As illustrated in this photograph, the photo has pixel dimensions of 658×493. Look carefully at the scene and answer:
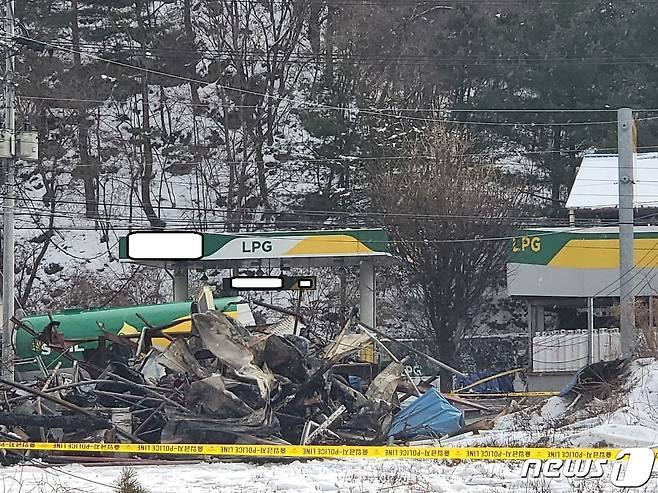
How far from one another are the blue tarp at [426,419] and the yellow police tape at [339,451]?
340cm

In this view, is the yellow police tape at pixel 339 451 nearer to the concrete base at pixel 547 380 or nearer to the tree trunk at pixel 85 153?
the concrete base at pixel 547 380

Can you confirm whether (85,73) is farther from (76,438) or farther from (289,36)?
(76,438)

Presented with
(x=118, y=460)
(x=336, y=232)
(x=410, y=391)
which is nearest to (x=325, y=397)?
(x=410, y=391)

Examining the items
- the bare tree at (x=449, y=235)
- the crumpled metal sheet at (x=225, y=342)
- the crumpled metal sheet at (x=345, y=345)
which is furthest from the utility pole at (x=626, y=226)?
the bare tree at (x=449, y=235)

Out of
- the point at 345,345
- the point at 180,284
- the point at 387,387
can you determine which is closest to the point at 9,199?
the point at 180,284

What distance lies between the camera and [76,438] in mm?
16250

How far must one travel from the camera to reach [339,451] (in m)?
13.9

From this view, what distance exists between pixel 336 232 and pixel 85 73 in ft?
88.3

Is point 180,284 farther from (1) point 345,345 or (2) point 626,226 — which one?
(1) point 345,345

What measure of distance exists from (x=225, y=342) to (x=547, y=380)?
1841cm

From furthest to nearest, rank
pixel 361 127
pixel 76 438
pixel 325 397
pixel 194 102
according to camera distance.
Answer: pixel 194 102 → pixel 361 127 → pixel 325 397 → pixel 76 438

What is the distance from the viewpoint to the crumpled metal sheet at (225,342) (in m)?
17.0

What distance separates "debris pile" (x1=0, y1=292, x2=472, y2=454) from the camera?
16.0m

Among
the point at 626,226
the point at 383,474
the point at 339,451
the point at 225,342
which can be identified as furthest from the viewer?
the point at 626,226
